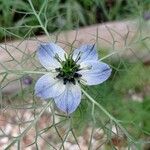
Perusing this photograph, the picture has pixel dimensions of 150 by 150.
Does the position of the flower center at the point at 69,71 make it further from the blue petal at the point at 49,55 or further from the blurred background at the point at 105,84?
the blurred background at the point at 105,84

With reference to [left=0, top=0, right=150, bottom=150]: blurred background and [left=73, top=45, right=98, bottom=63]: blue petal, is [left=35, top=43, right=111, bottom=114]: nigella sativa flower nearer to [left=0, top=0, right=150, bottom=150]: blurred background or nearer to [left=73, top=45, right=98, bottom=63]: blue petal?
[left=73, top=45, right=98, bottom=63]: blue petal

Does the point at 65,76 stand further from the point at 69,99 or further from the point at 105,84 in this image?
the point at 105,84

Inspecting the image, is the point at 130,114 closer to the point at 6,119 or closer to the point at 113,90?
the point at 113,90

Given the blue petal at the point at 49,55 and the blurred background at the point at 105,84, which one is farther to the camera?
the blurred background at the point at 105,84

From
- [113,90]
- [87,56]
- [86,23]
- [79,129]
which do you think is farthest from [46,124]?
[87,56]

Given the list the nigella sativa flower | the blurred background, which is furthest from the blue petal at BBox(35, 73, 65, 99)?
the blurred background

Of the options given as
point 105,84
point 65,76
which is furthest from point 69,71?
point 105,84

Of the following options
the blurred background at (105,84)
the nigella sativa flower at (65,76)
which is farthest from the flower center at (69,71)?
the blurred background at (105,84)
